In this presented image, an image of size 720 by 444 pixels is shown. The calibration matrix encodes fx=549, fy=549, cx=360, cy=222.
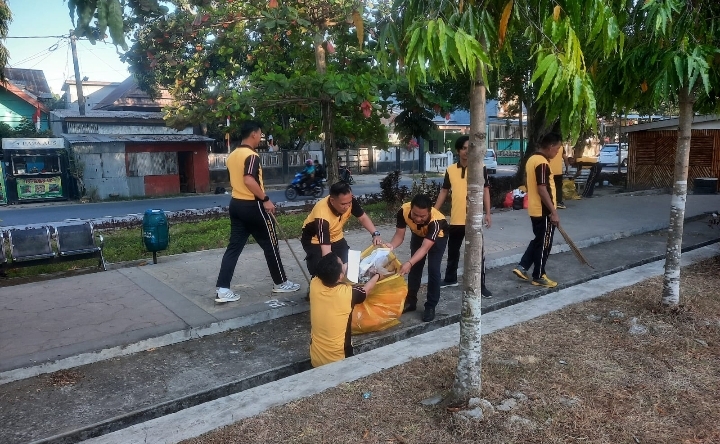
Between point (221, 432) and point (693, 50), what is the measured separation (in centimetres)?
448

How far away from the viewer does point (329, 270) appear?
13.1 feet

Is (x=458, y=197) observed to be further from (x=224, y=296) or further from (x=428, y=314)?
(x=224, y=296)

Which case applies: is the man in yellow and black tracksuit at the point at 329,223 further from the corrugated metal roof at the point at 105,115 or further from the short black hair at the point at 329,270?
the corrugated metal roof at the point at 105,115

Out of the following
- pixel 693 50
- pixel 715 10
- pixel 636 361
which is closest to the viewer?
pixel 636 361

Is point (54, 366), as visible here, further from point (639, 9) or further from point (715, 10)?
point (715, 10)

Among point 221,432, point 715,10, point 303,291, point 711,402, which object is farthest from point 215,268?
point 715,10

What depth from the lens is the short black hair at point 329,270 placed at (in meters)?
4.02

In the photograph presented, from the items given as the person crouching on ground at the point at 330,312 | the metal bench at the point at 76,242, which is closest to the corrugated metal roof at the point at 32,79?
the metal bench at the point at 76,242

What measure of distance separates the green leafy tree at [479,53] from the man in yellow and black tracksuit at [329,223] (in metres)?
1.59

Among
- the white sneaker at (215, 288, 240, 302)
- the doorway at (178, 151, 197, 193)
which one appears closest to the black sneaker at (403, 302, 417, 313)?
the white sneaker at (215, 288, 240, 302)

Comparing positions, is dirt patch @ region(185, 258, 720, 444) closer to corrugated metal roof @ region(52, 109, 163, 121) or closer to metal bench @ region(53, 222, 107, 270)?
metal bench @ region(53, 222, 107, 270)

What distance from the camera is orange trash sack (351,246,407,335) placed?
4.84 metres

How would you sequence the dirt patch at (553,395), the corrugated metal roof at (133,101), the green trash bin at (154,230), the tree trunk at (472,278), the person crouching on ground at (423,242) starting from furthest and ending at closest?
1. the corrugated metal roof at (133,101)
2. the green trash bin at (154,230)
3. the person crouching on ground at (423,242)
4. the tree trunk at (472,278)
5. the dirt patch at (553,395)

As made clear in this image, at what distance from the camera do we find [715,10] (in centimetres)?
499
